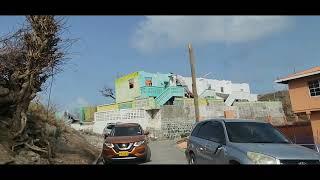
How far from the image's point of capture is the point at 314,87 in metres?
29.5

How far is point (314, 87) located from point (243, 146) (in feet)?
79.3

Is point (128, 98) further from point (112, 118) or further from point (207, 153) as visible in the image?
point (207, 153)

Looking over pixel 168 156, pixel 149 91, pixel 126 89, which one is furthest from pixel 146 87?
pixel 168 156

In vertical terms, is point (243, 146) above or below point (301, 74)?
below

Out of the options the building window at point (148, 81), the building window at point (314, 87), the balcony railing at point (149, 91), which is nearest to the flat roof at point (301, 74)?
the building window at point (314, 87)

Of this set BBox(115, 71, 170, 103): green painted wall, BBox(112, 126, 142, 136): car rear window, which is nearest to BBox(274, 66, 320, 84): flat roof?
BBox(112, 126, 142, 136): car rear window

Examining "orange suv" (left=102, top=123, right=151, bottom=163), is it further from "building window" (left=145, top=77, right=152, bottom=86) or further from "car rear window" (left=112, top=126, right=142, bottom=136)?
"building window" (left=145, top=77, right=152, bottom=86)

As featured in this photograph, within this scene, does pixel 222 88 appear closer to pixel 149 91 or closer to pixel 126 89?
pixel 126 89

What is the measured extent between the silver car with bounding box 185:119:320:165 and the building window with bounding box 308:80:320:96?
21.4m

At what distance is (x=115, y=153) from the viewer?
51.0ft

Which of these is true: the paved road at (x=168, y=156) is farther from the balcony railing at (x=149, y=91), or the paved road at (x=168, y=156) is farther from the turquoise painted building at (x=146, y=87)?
the balcony railing at (x=149, y=91)

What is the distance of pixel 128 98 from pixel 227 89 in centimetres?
2106
